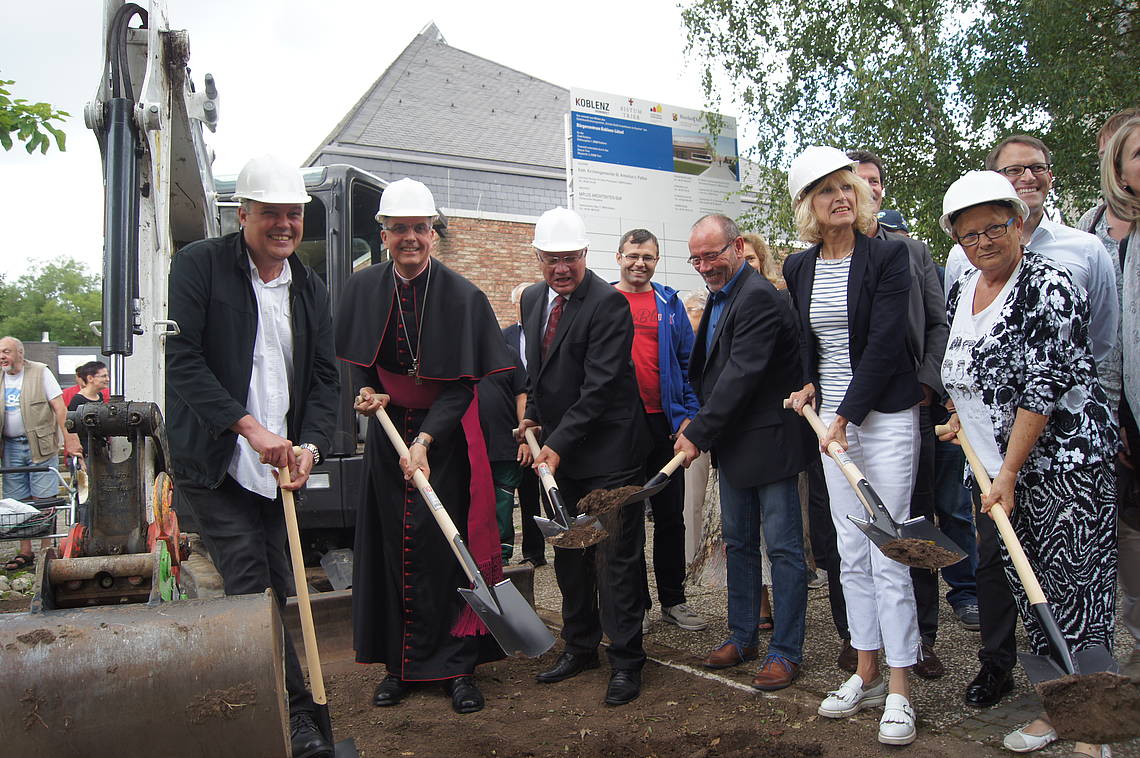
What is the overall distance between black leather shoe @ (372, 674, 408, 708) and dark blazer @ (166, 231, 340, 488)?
4.26 feet

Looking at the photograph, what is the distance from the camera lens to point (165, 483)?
3537 mm

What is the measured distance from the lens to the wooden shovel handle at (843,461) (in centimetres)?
346

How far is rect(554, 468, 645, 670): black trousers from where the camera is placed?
4.24 meters

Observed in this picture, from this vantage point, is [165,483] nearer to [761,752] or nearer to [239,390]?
[239,390]

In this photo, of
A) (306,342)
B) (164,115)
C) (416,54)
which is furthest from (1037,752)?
(416,54)

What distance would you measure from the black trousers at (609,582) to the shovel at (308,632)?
53.6 inches

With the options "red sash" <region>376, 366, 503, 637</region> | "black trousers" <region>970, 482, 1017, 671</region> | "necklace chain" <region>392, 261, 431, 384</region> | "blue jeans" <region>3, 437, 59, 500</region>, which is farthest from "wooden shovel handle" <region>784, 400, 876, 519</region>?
"blue jeans" <region>3, 437, 59, 500</region>

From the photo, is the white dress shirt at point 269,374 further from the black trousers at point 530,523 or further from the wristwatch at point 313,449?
the black trousers at point 530,523

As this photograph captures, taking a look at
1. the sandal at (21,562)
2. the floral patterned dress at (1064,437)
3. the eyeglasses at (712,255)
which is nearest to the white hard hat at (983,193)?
the floral patterned dress at (1064,437)

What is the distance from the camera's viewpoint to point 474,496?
14.5 feet

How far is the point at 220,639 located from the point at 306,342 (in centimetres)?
151

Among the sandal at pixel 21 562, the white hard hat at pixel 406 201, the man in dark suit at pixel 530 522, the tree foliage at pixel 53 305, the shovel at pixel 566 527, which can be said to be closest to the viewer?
the shovel at pixel 566 527

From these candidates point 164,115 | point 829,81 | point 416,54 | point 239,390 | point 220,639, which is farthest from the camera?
point 416,54

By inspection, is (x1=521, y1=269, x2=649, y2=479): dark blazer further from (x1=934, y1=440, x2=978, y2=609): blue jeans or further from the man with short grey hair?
the man with short grey hair
